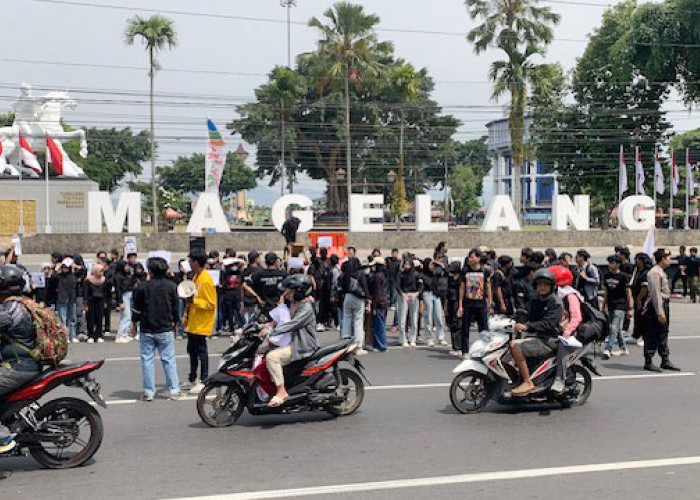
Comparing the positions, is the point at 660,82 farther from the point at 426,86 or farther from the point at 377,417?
the point at 377,417

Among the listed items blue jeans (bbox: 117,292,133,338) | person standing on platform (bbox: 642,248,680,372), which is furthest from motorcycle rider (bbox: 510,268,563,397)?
blue jeans (bbox: 117,292,133,338)

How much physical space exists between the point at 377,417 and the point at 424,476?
217 cm

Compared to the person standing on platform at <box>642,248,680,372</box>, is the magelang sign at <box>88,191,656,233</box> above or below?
above

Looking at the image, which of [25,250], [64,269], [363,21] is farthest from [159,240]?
[64,269]

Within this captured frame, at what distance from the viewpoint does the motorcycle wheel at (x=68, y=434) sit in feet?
22.3

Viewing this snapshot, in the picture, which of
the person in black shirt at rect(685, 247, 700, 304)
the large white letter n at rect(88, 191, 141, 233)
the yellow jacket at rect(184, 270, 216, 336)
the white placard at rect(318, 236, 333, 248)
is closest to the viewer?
the yellow jacket at rect(184, 270, 216, 336)

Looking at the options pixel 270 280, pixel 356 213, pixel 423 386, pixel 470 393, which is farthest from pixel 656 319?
pixel 356 213

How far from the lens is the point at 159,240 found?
127ft

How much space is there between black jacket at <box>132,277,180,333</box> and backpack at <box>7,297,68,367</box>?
2546 millimetres

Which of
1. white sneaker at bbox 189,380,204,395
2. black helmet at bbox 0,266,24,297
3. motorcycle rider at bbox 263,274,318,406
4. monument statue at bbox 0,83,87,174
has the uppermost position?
monument statue at bbox 0,83,87,174

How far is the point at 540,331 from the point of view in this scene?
8.98 meters

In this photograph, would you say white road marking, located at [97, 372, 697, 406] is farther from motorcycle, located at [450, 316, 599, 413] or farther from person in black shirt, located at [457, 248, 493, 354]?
person in black shirt, located at [457, 248, 493, 354]

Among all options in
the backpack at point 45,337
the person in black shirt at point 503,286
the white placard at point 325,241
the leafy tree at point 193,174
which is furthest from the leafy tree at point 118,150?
the backpack at point 45,337

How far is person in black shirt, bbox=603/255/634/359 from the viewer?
13.2 m
